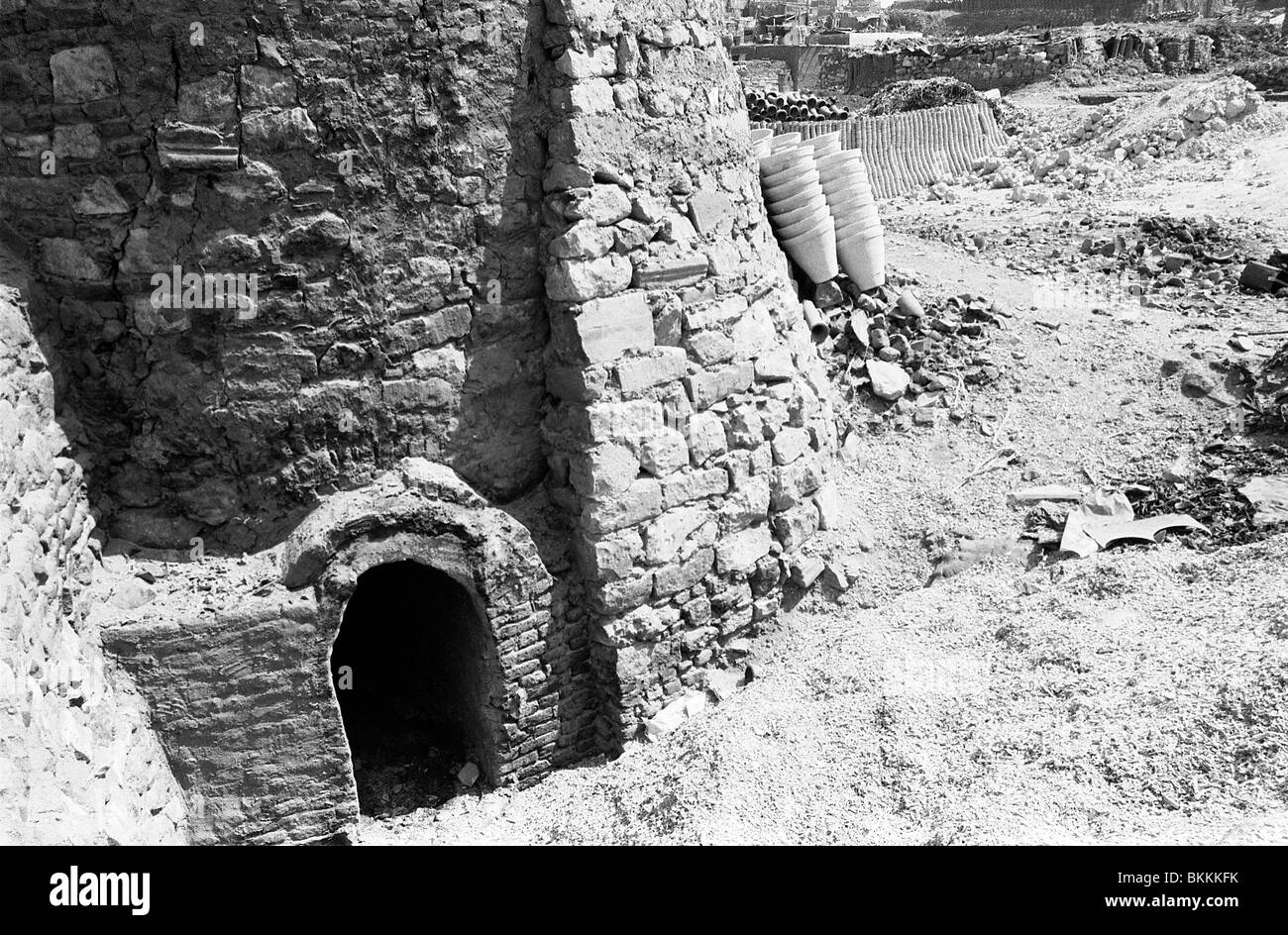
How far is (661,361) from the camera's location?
18.2ft

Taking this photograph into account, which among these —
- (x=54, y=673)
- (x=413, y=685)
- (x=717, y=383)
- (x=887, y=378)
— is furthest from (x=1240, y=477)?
(x=54, y=673)

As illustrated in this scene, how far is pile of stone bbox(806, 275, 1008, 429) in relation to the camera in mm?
7457

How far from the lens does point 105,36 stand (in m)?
4.50

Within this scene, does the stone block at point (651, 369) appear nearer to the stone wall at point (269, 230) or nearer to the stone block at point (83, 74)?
the stone wall at point (269, 230)

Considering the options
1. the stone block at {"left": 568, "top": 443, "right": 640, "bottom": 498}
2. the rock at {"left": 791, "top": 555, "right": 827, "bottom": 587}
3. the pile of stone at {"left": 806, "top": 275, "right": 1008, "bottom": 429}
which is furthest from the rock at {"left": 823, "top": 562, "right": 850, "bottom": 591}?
the stone block at {"left": 568, "top": 443, "right": 640, "bottom": 498}

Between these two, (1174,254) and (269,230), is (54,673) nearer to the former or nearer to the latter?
(269,230)

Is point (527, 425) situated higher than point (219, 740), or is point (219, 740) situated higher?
point (527, 425)

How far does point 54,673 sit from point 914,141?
1624cm

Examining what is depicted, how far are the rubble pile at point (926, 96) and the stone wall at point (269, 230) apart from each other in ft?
57.7

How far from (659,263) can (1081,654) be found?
2.78 metres

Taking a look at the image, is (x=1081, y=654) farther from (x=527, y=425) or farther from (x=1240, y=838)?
(x=527, y=425)

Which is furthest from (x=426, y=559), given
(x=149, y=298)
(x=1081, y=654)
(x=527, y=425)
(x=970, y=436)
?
(x=970, y=436)

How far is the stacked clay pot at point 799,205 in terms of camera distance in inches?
283

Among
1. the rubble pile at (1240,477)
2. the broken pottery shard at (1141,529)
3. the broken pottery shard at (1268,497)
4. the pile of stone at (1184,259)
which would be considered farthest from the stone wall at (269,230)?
the pile of stone at (1184,259)
